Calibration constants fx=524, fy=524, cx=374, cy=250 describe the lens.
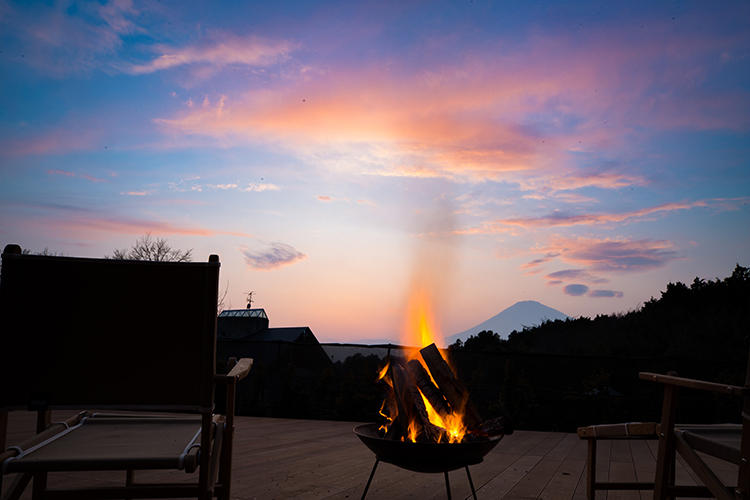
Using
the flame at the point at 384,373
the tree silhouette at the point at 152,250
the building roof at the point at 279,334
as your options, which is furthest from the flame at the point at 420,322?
the tree silhouette at the point at 152,250

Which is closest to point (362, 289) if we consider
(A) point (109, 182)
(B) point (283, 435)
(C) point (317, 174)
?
(C) point (317, 174)

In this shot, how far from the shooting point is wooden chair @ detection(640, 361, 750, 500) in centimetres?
162

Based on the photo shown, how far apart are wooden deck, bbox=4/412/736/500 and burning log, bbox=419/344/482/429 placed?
2.21 feet

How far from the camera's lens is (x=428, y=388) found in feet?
8.09

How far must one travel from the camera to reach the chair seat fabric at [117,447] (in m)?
1.33

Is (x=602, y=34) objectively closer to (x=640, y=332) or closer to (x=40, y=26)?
(x=40, y=26)

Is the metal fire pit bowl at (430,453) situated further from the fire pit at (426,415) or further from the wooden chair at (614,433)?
the wooden chair at (614,433)

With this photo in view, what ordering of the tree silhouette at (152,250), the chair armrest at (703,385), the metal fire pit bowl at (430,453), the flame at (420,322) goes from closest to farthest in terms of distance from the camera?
the chair armrest at (703,385)
the metal fire pit bowl at (430,453)
the flame at (420,322)
the tree silhouette at (152,250)

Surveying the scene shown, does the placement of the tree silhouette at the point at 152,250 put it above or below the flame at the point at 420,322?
above

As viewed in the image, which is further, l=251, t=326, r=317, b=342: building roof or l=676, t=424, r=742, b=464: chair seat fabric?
l=251, t=326, r=317, b=342: building roof

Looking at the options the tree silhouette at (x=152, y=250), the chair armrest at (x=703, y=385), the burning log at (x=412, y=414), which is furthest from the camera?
the tree silhouette at (x=152, y=250)

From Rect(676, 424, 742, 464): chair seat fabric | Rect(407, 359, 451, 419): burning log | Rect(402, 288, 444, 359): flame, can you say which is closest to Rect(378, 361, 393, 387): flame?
Rect(407, 359, 451, 419): burning log

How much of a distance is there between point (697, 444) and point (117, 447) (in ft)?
6.32

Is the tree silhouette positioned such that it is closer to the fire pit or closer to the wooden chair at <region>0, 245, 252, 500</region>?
the fire pit
